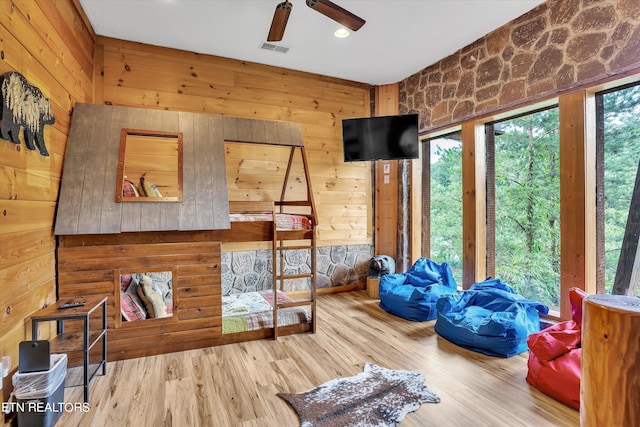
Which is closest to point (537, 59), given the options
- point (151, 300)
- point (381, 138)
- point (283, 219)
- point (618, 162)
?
point (618, 162)

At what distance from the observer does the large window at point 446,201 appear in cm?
420

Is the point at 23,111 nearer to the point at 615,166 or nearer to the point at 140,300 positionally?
the point at 140,300

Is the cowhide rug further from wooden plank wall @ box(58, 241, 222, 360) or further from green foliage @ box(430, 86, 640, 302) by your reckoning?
green foliage @ box(430, 86, 640, 302)

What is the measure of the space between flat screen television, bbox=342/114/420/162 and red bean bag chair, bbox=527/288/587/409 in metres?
2.49

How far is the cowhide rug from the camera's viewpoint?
6.28 feet

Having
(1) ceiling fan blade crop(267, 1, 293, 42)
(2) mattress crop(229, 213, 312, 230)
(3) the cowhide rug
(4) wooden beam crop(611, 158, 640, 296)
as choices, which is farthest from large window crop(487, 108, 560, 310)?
(1) ceiling fan blade crop(267, 1, 293, 42)

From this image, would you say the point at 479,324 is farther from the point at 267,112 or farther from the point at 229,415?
the point at 267,112

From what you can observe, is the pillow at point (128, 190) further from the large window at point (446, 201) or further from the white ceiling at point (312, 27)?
Result: the large window at point (446, 201)

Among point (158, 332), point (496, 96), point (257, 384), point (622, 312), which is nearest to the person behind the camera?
point (622, 312)

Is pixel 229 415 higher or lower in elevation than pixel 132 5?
lower

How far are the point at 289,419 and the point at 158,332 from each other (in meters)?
1.48

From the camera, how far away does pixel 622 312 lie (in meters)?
1.05

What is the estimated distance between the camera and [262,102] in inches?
170

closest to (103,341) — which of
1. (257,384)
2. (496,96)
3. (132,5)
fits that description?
(257,384)
